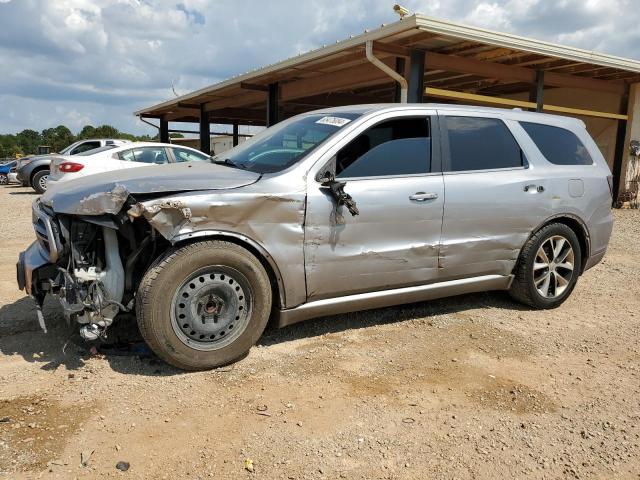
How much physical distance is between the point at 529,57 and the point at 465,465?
9545 mm

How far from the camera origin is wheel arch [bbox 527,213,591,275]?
4.72m

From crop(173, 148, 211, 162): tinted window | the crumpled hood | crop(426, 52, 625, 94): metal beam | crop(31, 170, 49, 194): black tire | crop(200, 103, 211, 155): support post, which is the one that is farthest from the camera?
crop(200, 103, 211, 155): support post

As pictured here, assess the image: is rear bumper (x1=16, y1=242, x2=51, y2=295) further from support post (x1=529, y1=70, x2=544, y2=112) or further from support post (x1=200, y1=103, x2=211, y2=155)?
Answer: support post (x1=200, y1=103, x2=211, y2=155)

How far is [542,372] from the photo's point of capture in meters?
3.62

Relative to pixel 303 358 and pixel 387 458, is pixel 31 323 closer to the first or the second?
pixel 303 358

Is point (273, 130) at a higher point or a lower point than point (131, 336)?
higher

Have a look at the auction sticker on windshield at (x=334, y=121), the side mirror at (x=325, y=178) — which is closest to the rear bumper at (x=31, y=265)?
the side mirror at (x=325, y=178)

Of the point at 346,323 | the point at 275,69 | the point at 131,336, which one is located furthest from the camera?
the point at 275,69

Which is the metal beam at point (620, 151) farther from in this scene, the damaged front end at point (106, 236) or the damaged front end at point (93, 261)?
the damaged front end at point (93, 261)

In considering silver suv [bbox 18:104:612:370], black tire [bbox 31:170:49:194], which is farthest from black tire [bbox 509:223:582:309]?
black tire [bbox 31:170:49:194]

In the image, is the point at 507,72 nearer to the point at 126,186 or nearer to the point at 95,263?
the point at 126,186

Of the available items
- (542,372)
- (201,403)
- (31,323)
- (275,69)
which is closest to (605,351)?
(542,372)

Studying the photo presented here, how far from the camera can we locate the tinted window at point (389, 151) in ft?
12.5

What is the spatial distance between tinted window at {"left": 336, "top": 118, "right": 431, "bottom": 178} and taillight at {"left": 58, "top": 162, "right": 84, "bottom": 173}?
8.91 meters
